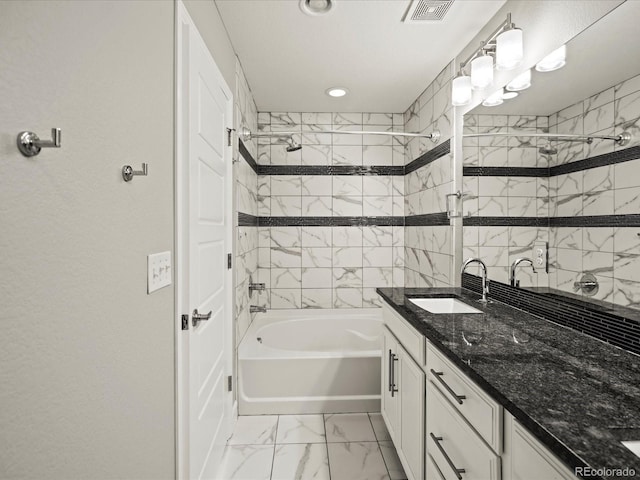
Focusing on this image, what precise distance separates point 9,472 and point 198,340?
1024 mm

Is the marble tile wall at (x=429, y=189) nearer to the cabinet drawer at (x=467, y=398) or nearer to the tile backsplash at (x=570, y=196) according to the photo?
the tile backsplash at (x=570, y=196)

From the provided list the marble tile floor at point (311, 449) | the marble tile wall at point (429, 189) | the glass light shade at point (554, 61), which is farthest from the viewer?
the marble tile wall at point (429, 189)

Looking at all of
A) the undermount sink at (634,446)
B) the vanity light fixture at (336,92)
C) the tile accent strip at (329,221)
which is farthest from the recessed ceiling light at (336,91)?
the undermount sink at (634,446)

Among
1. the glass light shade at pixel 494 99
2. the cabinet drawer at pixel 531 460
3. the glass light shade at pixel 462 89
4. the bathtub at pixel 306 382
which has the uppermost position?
the glass light shade at pixel 462 89

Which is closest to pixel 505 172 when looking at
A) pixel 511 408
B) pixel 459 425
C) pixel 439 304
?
pixel 439 304

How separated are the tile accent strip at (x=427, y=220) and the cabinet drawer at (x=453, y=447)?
148 centimetres

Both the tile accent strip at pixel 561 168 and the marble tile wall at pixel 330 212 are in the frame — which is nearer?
the tile accent strip at pixel 561 168

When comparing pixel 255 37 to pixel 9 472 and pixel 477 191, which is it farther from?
pixel 9 472

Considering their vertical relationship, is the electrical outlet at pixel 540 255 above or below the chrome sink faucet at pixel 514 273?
above

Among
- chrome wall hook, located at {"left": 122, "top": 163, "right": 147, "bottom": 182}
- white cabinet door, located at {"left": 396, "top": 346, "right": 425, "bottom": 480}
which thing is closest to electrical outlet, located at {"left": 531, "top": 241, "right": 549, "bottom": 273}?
white cabinet door, located at {"left": 396, "top": 346, "right": 425, "bottom": 480}

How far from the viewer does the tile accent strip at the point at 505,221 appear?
66.5 inches

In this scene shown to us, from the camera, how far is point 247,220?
9.63 ft

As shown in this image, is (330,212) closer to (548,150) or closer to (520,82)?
(520,82)

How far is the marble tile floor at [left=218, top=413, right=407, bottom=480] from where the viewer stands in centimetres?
196
